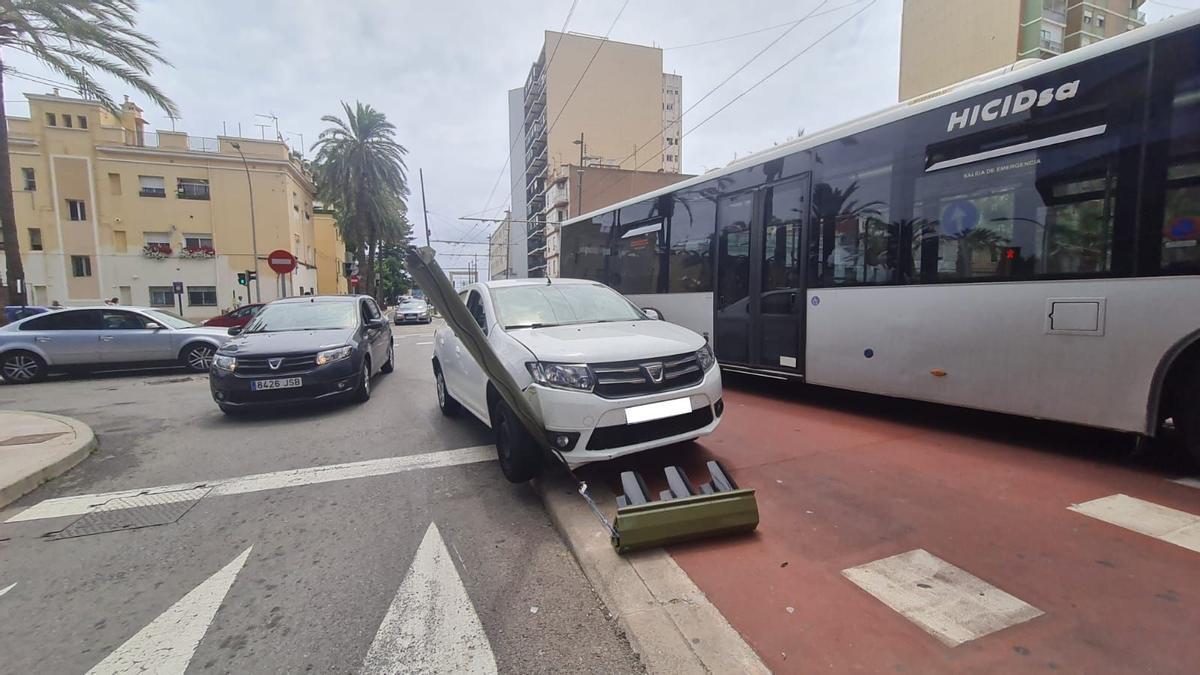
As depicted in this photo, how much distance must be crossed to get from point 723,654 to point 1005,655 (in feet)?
3.65

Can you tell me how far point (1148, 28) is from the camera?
366cm

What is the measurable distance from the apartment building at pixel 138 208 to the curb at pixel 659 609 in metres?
33.2

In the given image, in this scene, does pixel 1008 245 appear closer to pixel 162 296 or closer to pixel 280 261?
pixel 280 261

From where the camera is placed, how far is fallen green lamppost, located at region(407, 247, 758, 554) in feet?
9.62

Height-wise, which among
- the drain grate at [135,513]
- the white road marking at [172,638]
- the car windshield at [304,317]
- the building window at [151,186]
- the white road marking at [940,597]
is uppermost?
the building window at [151,186]

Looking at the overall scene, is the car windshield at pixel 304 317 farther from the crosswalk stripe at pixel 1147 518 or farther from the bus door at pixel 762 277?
the crosswalk stripe at pixel 1147 518

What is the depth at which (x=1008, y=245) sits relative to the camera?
173 inches

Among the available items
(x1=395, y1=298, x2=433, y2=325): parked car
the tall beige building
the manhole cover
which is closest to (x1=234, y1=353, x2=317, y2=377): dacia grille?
the manhole cover

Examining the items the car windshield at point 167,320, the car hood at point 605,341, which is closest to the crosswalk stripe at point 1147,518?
the car hood at point 605,341

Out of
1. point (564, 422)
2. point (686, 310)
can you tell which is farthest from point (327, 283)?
point (564, 422)

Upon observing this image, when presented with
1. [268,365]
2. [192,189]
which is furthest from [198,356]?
[192,189]

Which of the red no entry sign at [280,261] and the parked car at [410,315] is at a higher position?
the red no entry sign at [280,261]

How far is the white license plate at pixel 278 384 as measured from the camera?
253 inches

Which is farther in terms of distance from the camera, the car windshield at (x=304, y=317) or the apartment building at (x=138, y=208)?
the apartment building at (x=138, y=208)
